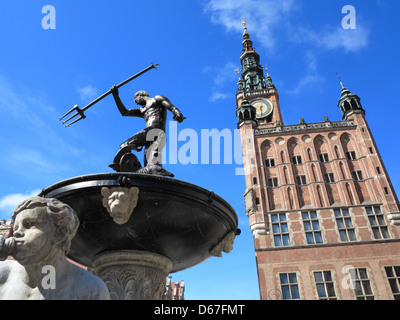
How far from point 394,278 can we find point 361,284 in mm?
1991

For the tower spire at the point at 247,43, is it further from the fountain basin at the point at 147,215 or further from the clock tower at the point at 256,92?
the fountain basin at the point at 147,215

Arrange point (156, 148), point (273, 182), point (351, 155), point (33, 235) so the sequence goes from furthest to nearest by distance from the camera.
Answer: point (351, 155)
point (273, 182)
point (156, 148)
point (33, 235)

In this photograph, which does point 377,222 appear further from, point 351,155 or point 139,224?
point 139,224

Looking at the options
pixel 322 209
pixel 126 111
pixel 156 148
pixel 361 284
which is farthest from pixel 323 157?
pixel 156 148

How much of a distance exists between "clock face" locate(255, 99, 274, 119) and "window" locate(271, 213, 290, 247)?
12.7 m

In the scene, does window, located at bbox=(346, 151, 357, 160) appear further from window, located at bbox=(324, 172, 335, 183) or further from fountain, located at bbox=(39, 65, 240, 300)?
fountain, located at bbox=(39, 65, 240, 300)

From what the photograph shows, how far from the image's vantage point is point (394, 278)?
61.5 ft

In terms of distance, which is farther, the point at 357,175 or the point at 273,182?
the point at 273,182

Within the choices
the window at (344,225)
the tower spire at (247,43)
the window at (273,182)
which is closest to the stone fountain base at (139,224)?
the window at (344,225)

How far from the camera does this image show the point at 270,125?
1088 inches

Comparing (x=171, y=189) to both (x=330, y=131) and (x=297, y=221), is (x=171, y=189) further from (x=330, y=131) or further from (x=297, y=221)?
(x=330, y=131)

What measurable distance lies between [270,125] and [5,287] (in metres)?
27.3

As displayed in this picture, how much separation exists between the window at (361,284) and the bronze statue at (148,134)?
63.2 ft
